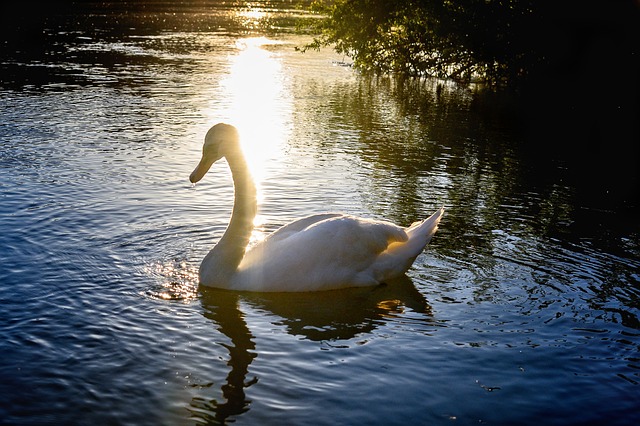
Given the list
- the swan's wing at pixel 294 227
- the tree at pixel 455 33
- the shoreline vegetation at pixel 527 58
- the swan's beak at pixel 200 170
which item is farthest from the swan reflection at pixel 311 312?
the tree at pixel 455 33

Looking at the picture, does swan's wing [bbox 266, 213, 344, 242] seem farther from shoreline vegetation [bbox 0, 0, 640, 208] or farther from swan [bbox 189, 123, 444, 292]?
shoreline vegetation [bbox 0, 0, 640, 208]

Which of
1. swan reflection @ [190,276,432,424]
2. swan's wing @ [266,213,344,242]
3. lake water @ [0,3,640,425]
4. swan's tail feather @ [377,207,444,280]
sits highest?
swan's wing @ [266,213,344,242]

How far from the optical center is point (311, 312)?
8938 millimetres

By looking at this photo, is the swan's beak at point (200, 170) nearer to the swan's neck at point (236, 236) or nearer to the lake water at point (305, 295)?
the swan's neck at point (236, 236)

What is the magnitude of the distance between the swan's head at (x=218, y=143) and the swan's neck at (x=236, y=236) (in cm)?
11

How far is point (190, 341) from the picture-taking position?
318 inches

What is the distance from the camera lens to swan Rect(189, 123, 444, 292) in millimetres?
9352

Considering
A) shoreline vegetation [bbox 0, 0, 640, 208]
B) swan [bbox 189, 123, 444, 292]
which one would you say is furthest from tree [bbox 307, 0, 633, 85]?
swan [bbox 189, 123, 444, 292]

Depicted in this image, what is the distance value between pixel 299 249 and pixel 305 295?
51 cm

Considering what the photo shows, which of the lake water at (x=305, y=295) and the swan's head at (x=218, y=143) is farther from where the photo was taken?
the swan's head at (x=218, y=143)

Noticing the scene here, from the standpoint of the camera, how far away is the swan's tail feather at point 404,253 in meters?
9.73

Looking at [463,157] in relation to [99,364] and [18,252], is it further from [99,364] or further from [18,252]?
[99,364]

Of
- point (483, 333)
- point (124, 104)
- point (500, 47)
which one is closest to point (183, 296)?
point (483, 333)

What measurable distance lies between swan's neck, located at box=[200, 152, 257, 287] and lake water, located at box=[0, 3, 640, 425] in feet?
0.80
